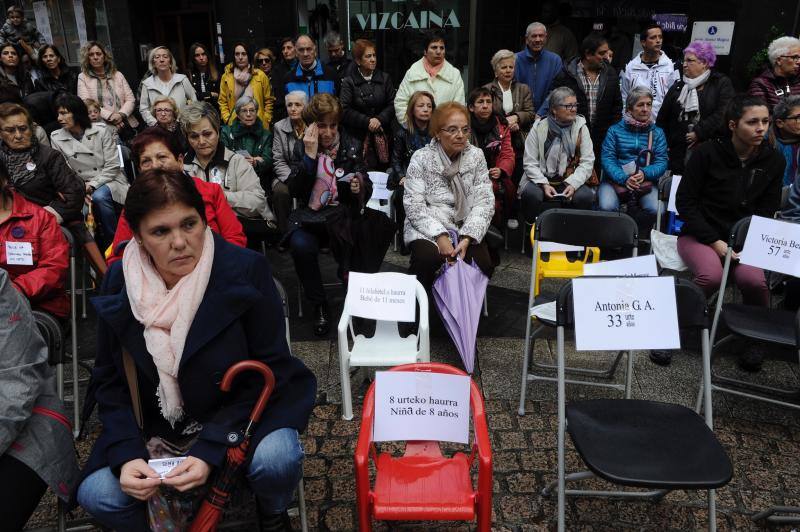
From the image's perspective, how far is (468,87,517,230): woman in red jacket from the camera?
5320 millimetres

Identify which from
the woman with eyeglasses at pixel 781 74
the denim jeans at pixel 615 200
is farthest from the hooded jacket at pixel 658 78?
the denim jeans at pixel 615 200

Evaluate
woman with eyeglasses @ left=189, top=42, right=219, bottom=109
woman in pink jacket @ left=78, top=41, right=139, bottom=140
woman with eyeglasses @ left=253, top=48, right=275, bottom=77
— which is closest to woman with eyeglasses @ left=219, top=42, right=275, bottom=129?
woman with eyeglasses @ left=253, top=48, right=275, bottom=77

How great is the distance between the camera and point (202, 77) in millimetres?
7867

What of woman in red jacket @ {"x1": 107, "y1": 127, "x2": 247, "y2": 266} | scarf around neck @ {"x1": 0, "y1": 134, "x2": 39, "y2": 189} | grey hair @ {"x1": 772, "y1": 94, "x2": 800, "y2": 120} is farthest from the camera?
scarf around neck @ {"x1": 0, "y1": 134, "x2": 39, "y2": 189}

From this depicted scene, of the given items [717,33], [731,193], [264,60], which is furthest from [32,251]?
[717,33]

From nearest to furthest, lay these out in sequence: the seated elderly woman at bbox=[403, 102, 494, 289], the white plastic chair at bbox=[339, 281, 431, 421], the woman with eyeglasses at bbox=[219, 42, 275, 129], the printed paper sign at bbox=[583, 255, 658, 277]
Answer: the printed paper sign at bbox=[583, 255, 658, 277], the white plastic chair at bbox=[339, 281, 431, 421], the seated elderly woman at bbox=[403, 102, 494, 289], the woman with eyeglasses at bbox=[219, 42, 275, 129]

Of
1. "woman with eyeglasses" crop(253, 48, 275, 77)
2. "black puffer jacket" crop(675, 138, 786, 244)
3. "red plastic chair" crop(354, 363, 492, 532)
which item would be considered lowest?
A: "red plastic chair" crop(354, 363, 492, 532)

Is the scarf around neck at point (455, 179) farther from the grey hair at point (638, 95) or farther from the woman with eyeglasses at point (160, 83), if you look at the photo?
the woman with eyeglasses at point (160, 83)

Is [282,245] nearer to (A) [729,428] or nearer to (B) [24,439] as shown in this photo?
(B) [24,439]

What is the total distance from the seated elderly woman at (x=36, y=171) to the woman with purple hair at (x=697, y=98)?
5590mm

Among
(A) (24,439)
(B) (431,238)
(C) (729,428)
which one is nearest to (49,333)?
(A) (24,439)

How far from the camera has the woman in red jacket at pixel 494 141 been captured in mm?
5320

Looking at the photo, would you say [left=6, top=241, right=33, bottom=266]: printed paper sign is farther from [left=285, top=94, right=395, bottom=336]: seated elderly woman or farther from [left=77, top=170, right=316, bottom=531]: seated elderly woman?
[left=285, top=94, right=395, bottom=336]: seated elderly woman

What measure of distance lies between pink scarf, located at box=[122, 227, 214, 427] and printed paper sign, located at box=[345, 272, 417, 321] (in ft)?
3.57
